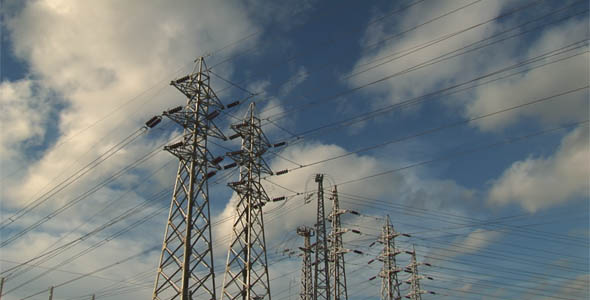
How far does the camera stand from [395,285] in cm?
5584

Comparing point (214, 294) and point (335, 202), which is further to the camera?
point (335, 202)

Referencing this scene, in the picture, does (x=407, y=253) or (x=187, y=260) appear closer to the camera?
(x=187, y=260)

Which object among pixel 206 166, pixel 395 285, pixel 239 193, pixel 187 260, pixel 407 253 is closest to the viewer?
pixel 187 260

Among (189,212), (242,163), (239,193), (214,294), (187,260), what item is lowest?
(214,294)

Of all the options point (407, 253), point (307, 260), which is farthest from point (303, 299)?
point (407, 253)

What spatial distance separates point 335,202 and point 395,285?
1475cm

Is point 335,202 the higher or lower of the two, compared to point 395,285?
higher

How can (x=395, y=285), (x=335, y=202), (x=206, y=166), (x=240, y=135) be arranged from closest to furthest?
1. (x=206, y=166)
2. (x=240, y=135)
3. (x=335, y=202)
4. (x=395, y=285)

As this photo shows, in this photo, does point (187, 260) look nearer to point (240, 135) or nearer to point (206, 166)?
point (206, 166)

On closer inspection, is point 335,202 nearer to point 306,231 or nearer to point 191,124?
point 306,231

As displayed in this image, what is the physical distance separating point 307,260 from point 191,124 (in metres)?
39.1

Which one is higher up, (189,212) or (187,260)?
→ (189,212)

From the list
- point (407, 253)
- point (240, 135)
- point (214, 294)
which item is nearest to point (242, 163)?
point (240, 135)

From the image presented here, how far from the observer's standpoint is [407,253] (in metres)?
70.1
